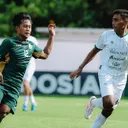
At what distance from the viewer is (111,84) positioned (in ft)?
39.0

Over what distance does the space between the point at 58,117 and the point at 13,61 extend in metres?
4.75

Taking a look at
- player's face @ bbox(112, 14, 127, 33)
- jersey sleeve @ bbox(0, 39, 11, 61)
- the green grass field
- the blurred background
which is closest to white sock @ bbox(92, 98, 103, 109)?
the green grass field

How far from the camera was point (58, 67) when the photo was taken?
25266 mm

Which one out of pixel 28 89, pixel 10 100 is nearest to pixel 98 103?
pixel 10 100

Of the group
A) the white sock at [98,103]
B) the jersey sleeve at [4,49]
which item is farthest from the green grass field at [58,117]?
the jersey sleeve at [4,49]

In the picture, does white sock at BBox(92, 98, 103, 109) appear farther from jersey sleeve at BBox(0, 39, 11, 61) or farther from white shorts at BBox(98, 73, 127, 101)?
jersey sleeve at BBox(0, 39, 11, 61)

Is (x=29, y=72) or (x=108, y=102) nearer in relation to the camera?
(x=108, y=102)

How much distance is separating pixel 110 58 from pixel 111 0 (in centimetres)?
2948

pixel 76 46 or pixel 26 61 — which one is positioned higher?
pixel 26 61

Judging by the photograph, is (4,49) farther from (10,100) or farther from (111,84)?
(111,84)

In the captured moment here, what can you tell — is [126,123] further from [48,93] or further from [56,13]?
[56,13]

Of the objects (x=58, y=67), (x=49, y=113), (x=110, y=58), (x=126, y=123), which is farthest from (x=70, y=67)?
(x=110, y=58)

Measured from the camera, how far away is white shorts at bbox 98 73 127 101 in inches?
463

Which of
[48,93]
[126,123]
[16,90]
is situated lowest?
[48,93]
